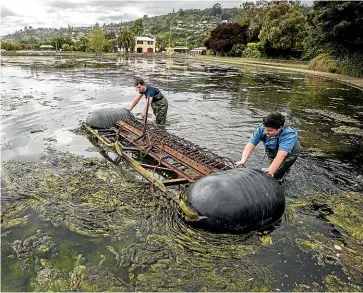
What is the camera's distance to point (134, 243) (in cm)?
472

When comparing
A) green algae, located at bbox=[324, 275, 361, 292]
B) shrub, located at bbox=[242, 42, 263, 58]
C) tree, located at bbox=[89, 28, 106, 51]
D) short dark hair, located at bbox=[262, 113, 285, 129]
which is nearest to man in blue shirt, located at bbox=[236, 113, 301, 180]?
short dark hair, located at bbox=[262, 113, 285, 129]

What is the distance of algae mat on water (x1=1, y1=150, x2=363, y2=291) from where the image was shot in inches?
157

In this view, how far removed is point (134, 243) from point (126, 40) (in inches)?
3883

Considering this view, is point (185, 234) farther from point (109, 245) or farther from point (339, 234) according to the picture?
point (339, 234)

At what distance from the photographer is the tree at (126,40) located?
314 ft

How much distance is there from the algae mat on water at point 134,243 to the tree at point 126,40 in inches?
3784

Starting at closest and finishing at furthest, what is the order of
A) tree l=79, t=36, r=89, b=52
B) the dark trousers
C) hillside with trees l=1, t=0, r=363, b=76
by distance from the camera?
the dark trousers, hillside with trees l=1, t=0, r=363, b=76, tree l=79, t=36, r=89, b=52

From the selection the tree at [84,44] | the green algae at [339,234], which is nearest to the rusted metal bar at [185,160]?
the green algae at [339,234]

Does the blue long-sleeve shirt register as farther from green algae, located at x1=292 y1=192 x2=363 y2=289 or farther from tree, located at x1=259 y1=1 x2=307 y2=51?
tree, located at x1=259 y1=1 x2=307 y2=51

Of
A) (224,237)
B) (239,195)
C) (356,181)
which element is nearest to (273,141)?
(239,195)

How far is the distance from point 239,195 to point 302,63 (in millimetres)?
46905

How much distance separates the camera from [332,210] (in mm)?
5844

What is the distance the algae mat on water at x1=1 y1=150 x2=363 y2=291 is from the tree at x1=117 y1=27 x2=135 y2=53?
96.1 meters

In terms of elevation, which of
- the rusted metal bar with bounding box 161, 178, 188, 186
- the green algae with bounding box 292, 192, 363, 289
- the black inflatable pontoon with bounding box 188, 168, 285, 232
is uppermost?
the black inflatable pontoon with bounding box 188, 168, 285, 232
